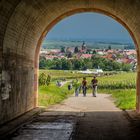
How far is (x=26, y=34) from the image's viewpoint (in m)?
17.3

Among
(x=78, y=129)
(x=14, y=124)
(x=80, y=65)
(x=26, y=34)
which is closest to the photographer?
(x=78, y=129)

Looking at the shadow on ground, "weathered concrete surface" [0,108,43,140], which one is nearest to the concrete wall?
"weathered concrete surface" [0,108,43,140]

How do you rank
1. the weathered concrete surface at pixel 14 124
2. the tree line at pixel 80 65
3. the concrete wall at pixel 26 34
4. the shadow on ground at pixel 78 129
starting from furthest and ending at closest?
1. the tree line at pixel 80 65
2. the concrete wall at pixel 26 34
3. the weathered concrete surface at pixel 14 124
4. the shadow on ground at pixel 78 129

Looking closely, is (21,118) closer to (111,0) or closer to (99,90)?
(111,0)

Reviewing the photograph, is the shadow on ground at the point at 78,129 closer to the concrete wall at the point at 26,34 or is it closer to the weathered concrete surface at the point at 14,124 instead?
the weathered concrete surface at the point at 14,124

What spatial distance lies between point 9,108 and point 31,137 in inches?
147

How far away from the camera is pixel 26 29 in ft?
55.2

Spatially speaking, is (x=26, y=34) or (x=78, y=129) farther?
(x=26, y=34)

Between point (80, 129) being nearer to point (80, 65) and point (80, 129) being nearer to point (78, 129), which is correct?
point (78, 129)

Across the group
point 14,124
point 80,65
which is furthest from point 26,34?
point 80,65

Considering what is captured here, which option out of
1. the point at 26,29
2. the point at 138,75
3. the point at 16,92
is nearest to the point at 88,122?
the point at 16,92

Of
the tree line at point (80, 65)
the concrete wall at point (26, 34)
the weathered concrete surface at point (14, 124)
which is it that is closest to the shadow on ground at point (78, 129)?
the weathered concrete surface at point (14, 124)

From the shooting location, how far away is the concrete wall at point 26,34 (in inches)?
559

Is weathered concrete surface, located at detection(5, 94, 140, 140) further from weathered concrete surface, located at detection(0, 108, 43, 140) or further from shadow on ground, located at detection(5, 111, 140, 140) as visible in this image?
weathered concrete surface, located at detection(0, 108, 43, 140)
